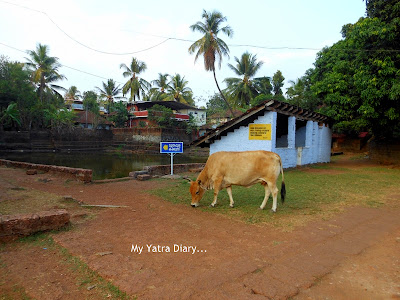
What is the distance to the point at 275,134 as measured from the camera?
558 inches

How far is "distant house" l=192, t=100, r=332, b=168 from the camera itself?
45.8ft

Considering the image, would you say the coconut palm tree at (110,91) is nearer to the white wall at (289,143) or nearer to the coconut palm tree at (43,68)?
the coconut palm tree at (43,68)

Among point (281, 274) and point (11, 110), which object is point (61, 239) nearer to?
point (281, 274)

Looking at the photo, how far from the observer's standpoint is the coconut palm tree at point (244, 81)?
1438 inches

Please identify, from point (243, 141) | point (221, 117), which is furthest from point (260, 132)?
point (221, 117)

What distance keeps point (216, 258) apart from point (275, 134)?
35.8 feet

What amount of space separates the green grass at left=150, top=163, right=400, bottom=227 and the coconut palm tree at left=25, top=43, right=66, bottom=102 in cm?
3799

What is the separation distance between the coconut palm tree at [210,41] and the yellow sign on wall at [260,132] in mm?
15781

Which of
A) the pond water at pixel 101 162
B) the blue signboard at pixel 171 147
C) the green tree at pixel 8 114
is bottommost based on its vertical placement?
the pond water at pixel 101 162

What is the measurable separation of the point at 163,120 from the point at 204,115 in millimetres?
12914

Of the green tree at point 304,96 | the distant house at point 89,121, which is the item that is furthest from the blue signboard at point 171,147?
the distant house at point 89,121

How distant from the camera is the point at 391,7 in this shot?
13.7 metres

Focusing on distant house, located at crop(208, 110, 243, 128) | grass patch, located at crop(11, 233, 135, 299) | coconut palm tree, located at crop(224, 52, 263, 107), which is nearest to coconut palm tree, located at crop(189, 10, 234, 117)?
coconut palm tree, located at crop(224, 52, 263, 107)

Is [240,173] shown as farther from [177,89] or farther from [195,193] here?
[177,89]
